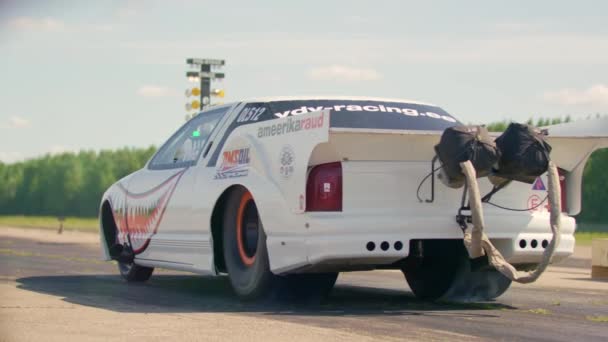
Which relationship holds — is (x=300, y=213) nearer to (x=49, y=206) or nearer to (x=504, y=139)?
(x=504, y=139)

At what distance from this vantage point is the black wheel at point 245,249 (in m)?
8.84

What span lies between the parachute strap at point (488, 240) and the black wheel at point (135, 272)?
14.5 ft

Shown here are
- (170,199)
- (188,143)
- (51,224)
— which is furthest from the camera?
(51,224)

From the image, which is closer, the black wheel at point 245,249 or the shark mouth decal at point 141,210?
the black wheel at point 245,249

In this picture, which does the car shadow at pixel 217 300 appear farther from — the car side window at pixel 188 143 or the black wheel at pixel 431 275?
the car side window at pixel 188 143

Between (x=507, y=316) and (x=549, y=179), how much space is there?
3.40ft

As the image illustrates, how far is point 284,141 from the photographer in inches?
335

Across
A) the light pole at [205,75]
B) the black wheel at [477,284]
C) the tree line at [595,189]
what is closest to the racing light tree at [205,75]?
the light pole at [205,75]

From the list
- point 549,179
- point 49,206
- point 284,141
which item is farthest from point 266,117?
point 49,206

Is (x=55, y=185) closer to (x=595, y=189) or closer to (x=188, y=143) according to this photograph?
(x=595, y=189)

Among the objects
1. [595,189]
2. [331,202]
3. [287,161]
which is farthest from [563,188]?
[595,189]

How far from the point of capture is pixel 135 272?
11.6m

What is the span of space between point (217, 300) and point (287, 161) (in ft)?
5.40

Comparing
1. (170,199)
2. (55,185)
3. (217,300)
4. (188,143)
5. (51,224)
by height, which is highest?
(188,143)
